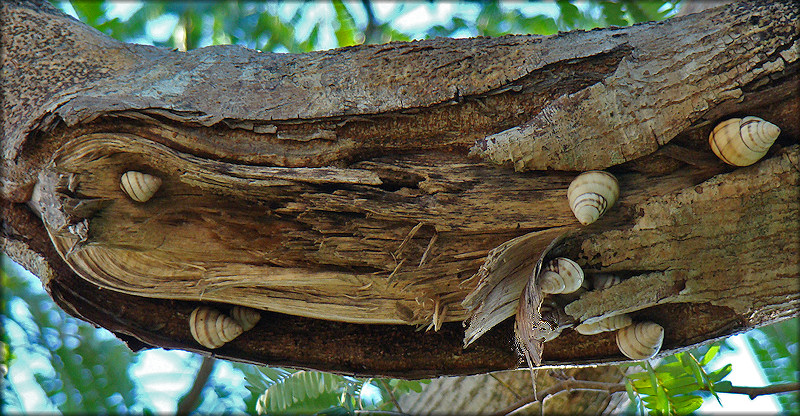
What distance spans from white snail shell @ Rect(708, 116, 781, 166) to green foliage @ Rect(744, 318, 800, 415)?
2.24 metres

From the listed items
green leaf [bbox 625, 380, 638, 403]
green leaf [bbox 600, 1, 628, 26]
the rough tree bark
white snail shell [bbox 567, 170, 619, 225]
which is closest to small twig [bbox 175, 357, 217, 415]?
the rough tree bark

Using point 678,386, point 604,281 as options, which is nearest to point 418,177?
point 604,281

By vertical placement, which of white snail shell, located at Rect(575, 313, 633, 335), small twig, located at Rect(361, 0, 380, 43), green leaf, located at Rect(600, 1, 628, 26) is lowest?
white snail shell, located at Rect(575, 313, 633, 335)

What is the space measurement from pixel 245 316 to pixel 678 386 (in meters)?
1.98

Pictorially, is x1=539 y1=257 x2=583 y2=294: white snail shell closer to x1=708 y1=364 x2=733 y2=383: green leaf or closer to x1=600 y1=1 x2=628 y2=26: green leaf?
x1=708 y1=364 x2=733 y2=383: green leaf

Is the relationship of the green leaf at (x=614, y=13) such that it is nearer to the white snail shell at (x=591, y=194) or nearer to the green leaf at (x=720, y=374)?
the green leaf at (x=720, y=374)

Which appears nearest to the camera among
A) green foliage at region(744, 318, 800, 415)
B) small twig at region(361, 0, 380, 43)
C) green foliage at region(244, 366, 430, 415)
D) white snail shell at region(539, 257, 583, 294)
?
white snail shell at region(539, 257, 583, 294)

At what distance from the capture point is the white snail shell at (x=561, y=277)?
73.2 inches

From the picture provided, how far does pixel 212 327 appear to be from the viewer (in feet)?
7.20

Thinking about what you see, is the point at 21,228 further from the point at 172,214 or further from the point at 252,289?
the point at 252,289

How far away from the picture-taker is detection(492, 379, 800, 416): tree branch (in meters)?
2.85

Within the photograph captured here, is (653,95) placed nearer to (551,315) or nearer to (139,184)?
(551,315)

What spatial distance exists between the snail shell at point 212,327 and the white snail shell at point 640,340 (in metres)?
1.40

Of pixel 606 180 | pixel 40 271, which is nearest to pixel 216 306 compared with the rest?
pixel 40 271
